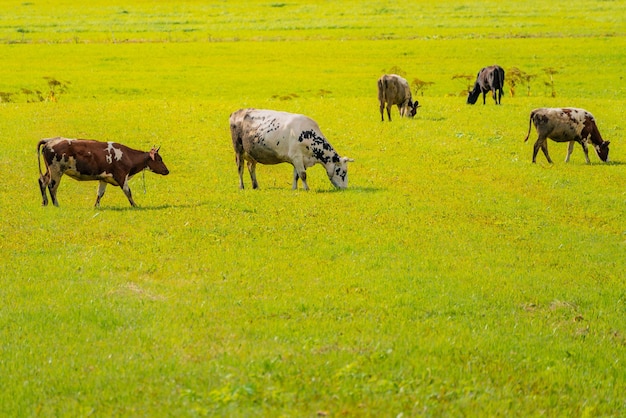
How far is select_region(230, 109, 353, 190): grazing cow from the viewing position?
24.1m

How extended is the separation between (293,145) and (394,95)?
15544mm

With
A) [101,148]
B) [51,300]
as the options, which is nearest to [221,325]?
[51,300]

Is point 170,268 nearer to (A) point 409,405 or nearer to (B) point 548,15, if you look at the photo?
→ (A) point 409,405

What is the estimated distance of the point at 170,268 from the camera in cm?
1543

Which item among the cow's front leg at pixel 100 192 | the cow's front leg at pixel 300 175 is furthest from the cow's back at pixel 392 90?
the cow's front leg at pixel 100 192

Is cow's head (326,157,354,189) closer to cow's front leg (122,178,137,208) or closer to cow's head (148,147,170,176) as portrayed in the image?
cow's head (148,147,170,176)

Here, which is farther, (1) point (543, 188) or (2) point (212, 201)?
(1) point (543, 188)

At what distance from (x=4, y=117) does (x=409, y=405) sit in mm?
33505

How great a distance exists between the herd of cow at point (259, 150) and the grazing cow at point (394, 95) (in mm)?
10129

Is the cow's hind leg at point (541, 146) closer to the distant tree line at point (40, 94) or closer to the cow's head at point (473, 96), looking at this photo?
the cow's head at point (473, 96)

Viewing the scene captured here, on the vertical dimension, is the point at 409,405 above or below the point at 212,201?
above

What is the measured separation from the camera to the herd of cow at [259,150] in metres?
20.9

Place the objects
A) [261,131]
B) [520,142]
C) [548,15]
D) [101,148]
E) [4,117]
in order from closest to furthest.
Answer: [101,148] → [261,131] → [520,142] → [4,117] → [548,15]

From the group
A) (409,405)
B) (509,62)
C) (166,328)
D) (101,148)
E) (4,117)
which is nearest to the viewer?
(409,405)
